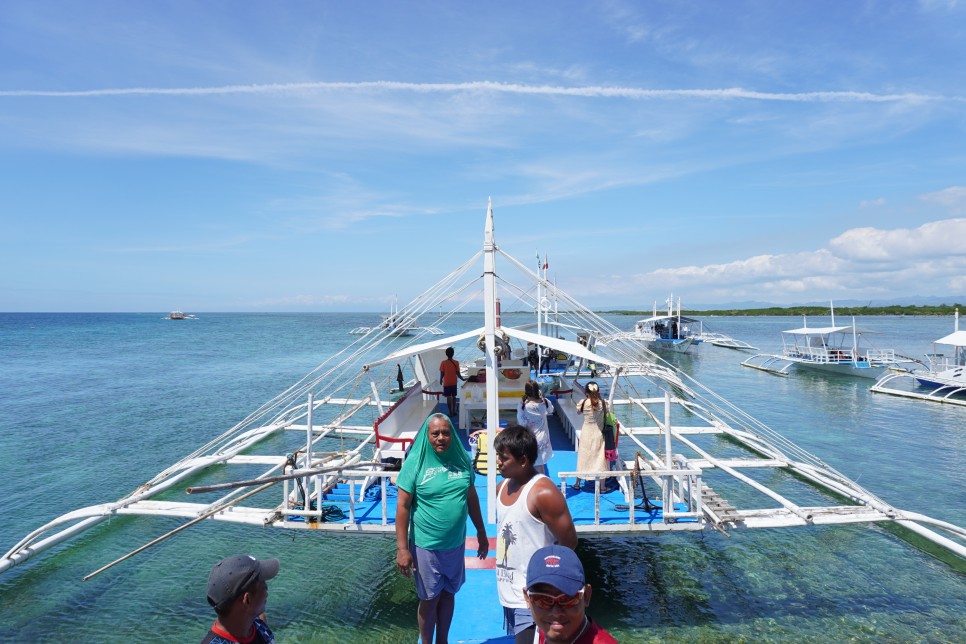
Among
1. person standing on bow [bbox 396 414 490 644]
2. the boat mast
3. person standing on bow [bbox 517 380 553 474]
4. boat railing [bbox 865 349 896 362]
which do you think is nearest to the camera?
person standing on bow [bbox 396 414 490 644]

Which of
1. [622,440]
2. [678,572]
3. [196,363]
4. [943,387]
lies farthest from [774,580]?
[196,363]

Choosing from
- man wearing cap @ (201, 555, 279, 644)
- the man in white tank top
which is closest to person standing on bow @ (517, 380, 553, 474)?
the man in white tank top

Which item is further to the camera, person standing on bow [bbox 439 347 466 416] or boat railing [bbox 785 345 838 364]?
boat railing [bbox 785 345 838 364]

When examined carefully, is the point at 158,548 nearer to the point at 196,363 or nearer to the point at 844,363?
the point at 196,363

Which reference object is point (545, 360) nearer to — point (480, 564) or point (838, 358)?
point (480, 564)

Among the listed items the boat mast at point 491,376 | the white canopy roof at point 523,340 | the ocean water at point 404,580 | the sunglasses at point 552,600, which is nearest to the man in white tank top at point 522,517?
the sunglasses at point 552,600

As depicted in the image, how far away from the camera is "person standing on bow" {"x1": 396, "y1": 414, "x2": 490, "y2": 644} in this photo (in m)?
3.66

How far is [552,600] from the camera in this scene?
1891mm

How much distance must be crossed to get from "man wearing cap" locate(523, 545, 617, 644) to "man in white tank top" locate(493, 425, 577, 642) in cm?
110

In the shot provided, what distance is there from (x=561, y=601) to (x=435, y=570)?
211 centimetres

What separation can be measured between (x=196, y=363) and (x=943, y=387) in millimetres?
48155

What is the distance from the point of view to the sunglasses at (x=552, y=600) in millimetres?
1864

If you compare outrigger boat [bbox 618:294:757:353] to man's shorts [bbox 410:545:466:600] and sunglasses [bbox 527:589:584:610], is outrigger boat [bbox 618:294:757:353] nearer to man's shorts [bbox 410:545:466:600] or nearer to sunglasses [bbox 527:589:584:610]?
man's shorts [bbox 410:545:466:600]

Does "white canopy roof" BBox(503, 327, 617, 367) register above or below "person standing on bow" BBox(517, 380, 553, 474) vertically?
above
